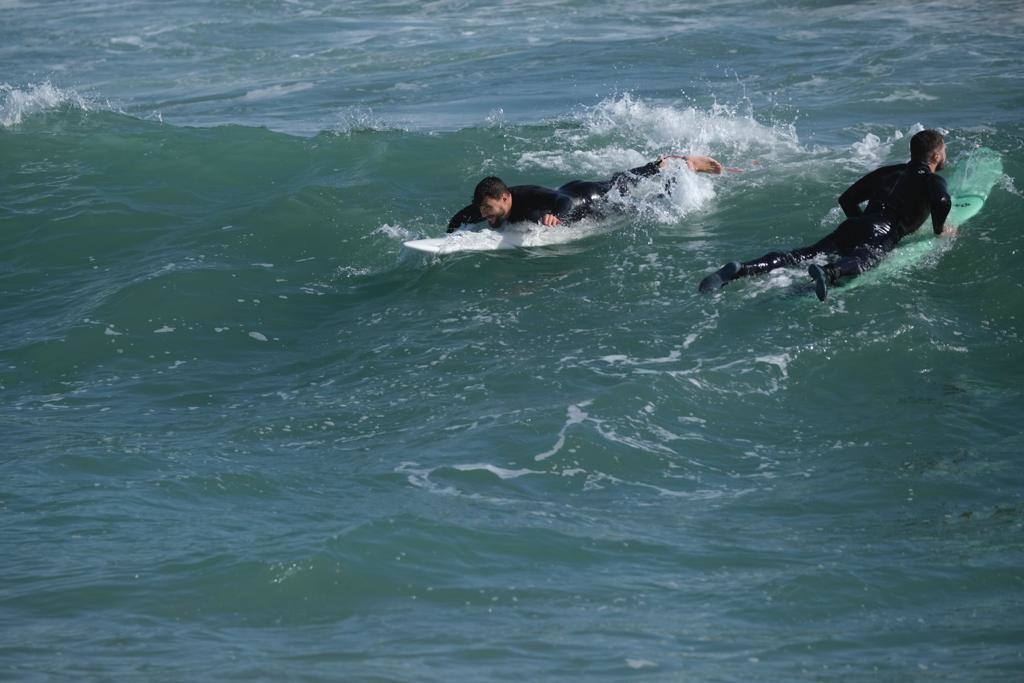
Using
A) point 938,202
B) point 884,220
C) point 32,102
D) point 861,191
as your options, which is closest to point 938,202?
point 938,202

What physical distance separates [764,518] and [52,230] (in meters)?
9.98

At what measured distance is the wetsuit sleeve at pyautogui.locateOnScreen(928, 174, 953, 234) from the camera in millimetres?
10523

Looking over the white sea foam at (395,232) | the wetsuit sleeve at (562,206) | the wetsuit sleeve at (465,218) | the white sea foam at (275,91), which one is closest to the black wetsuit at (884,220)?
the wetsuit sleeve at (562,206)

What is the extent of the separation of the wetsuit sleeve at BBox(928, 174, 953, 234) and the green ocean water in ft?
1.55

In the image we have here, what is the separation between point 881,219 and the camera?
1068 cm

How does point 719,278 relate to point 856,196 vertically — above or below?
below

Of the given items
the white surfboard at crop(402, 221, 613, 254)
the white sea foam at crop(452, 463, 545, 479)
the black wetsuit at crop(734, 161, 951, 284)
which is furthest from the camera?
the white surfboard at crop(402, 221, 613, 254)

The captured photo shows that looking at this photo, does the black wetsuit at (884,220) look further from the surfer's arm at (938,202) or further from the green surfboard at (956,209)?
the green surfboard at (956,209)

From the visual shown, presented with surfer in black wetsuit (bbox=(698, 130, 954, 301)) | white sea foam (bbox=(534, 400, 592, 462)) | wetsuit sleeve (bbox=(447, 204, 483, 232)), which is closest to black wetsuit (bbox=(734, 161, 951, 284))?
surfer in black wetsuit (bbox=(698, 130, 954, 301))

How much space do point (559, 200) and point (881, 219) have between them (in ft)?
9.95

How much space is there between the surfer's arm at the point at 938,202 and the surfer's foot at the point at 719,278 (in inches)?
69.8

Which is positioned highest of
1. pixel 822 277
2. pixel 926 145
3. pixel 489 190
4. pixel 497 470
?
pixel 926 145

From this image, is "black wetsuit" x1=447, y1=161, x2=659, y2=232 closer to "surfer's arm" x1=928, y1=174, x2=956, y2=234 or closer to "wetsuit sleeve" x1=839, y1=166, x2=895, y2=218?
"wetsuit sleeve" x1=839, y1=166, x2=895, y2=218

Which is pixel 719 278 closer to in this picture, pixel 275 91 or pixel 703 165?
pixel 703 165
